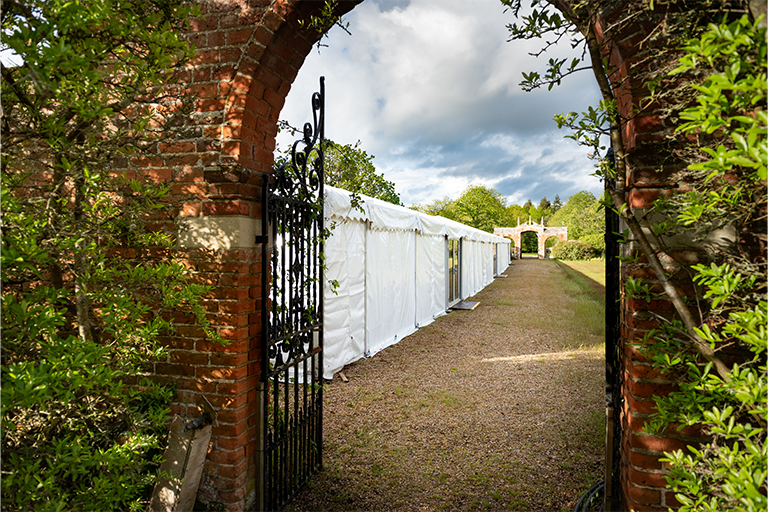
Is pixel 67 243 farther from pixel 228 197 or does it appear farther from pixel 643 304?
pixel 643 304

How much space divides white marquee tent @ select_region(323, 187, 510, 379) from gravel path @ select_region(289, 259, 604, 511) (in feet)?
1.45

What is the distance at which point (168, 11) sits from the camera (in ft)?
5.75

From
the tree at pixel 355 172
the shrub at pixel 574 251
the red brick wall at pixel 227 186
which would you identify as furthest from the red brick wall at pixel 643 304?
the shrub at pixel 574 251

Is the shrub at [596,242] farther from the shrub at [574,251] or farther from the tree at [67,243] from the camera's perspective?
the tree at [67,243]

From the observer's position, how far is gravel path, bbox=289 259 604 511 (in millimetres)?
3066

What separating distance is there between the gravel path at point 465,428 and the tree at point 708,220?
1781 mm

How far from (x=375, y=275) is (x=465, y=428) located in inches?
120

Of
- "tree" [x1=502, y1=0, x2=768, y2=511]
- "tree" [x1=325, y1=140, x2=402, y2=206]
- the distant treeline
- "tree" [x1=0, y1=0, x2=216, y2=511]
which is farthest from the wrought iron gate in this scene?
the distant treeline

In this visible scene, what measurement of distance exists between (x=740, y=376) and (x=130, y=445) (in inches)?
95.7

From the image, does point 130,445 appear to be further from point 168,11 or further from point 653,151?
point 653,151

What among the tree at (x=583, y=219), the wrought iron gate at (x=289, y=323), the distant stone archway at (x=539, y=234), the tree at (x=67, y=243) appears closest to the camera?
the tree at (x=67, y=243)

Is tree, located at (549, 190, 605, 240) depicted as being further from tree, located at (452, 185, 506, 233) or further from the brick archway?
the brick archway

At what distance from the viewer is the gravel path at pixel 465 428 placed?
10.1ft

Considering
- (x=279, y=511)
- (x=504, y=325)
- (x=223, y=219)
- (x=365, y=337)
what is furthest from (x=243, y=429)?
(x=504, y=325)
